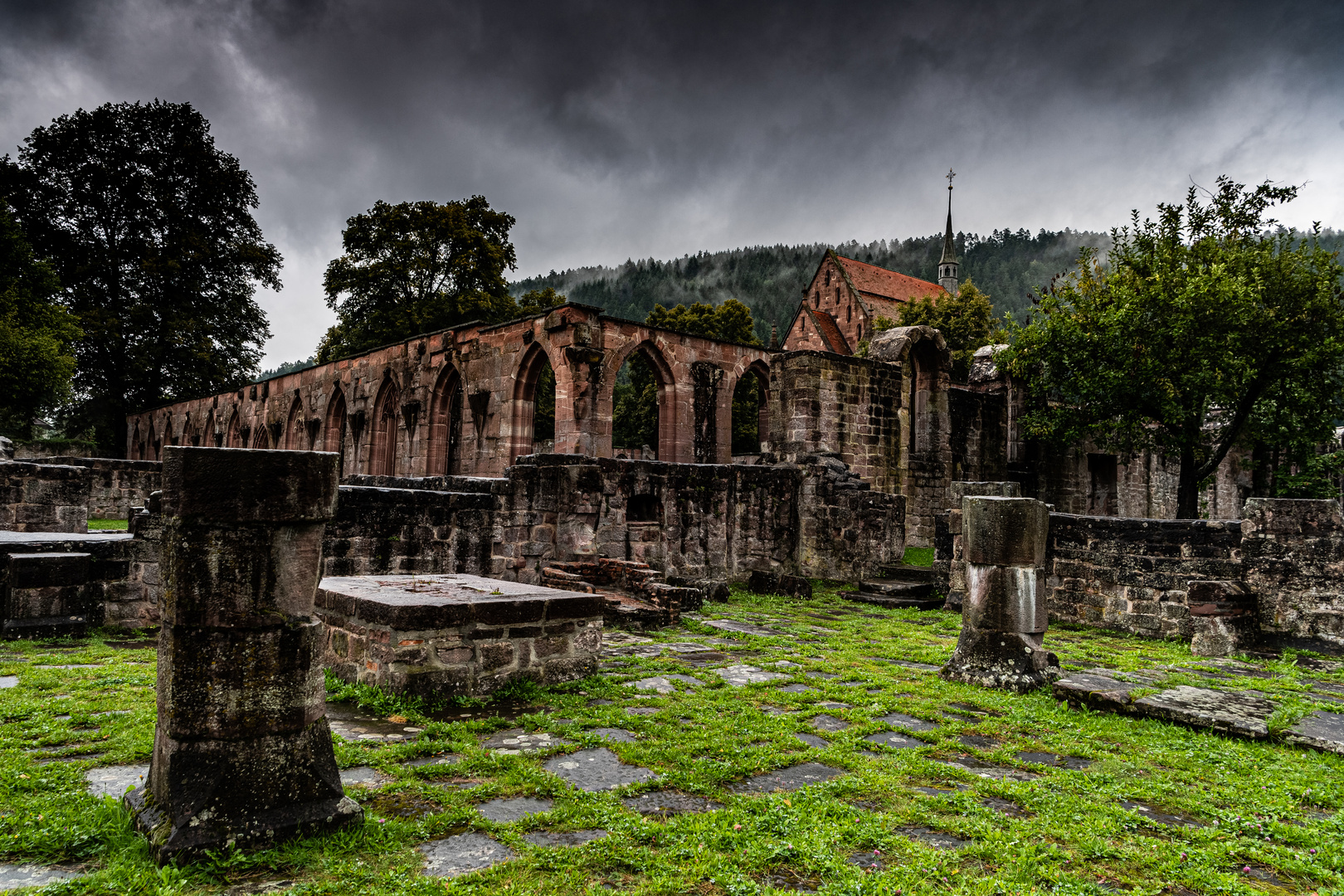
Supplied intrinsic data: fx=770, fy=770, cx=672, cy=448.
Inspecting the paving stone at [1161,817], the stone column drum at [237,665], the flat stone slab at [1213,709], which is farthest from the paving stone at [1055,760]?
the stone column drum at [237,665]

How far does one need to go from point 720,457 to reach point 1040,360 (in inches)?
317

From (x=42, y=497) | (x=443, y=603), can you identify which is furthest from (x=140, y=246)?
(x=443, y=603)

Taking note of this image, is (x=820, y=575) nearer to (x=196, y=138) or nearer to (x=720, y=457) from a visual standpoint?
(x=720, y=457)

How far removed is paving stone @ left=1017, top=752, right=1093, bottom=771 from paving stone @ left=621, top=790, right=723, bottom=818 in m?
1.97

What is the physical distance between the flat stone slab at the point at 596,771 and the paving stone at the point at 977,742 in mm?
1965

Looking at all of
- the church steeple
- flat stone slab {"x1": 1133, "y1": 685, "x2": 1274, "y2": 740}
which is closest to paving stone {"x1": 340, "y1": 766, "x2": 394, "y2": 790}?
flat stone slab {"x1": 1133, "y1": 685, "x2": 1274, "y2": 740}

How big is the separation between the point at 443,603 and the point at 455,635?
0.23m

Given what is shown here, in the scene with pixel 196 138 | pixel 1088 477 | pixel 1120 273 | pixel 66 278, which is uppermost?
pixel 196 138

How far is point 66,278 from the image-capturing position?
3150cm

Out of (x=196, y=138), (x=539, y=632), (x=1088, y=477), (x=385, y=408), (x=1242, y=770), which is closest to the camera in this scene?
(x=1242, y=770)

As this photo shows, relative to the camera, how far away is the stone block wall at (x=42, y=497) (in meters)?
10.5

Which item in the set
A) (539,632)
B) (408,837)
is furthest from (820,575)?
(408,837)

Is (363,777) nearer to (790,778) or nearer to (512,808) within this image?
(512,808)

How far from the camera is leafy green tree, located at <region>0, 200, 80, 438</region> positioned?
923 inches
